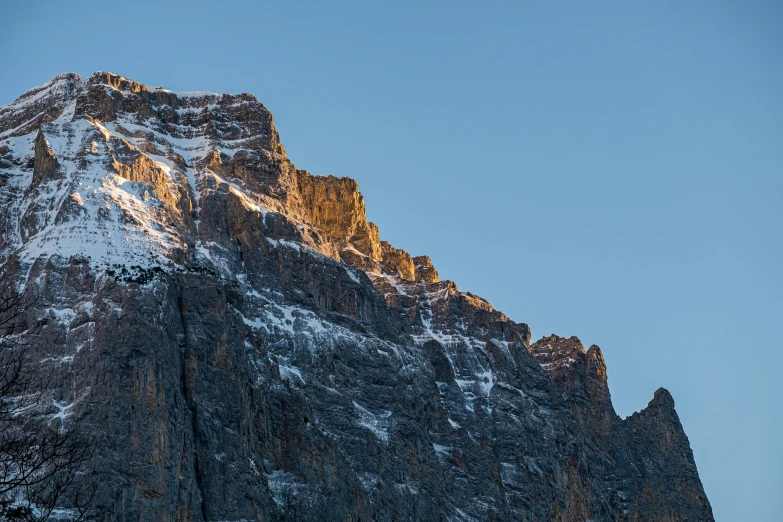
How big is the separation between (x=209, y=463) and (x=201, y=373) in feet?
40.4

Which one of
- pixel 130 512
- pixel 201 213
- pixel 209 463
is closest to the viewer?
pixel 130 512

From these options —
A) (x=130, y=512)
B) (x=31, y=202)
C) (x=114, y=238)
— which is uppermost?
(x=31, y=202)

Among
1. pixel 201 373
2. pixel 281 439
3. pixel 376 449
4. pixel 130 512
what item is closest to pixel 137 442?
pixel 130 512

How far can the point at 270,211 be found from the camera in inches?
7835

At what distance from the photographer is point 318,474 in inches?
6137

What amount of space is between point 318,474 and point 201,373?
20531 millimetres

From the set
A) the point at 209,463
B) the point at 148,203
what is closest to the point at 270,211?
the point at 148,203

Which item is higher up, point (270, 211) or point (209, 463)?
point (270, 211)

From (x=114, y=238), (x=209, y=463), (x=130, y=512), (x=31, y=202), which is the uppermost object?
(x=31, y=202)

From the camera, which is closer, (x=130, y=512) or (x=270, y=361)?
(x=130, y=512)

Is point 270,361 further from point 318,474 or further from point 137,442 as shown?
point 137,442

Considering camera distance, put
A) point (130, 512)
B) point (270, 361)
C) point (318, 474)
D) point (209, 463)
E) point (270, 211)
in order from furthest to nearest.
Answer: point (270, 211), point (270, 361), point (318, 474), point (209, 463), point (130, 512)

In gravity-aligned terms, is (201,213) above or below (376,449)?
above

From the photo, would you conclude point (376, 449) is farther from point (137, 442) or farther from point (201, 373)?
point (137, 442)
